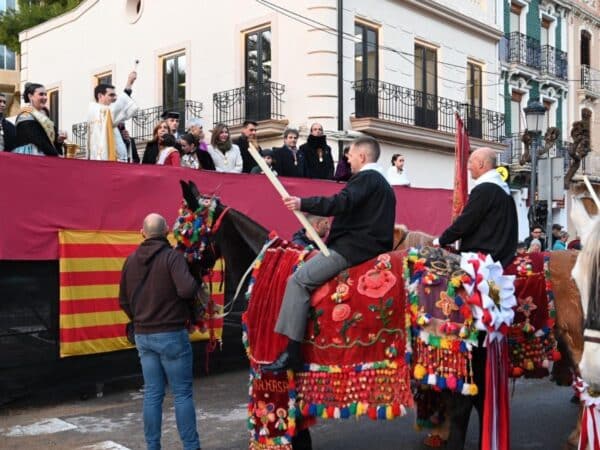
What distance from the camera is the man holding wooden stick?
5.01 meters

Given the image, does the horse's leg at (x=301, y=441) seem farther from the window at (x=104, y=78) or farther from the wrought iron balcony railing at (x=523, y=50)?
the wrought iron balcony railing at (x=523, y=50)

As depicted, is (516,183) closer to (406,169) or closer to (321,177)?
(406,169)

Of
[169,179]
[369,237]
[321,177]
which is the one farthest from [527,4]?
[369,237]

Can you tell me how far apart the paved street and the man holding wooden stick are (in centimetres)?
156

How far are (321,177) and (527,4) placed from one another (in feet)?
57.4

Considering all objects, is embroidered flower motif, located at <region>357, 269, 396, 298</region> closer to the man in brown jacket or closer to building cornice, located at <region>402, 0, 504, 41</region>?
the man in brown jacket

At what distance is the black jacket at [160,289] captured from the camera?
521 cm

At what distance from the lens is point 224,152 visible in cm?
1012

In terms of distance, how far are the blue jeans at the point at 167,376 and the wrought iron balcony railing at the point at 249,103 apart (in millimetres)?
12347

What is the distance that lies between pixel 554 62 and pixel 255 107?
14.8 m

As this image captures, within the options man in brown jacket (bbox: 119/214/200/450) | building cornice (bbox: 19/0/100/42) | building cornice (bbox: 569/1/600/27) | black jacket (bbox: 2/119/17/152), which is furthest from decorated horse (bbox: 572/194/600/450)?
building cornice (bbox: 569/1/600/27)

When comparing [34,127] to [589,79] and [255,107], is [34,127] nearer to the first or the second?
[255,107]

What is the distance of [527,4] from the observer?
2492 cm

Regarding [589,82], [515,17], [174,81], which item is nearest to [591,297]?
[174,81]
